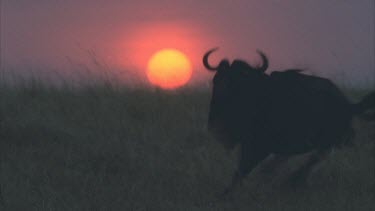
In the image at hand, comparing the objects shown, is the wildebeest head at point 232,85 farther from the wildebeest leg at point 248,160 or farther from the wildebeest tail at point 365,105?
the wildebeest tail at point 365,105

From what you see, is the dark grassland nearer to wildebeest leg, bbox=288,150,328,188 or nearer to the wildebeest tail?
wildebeest leg, bbox=288,150,328,188

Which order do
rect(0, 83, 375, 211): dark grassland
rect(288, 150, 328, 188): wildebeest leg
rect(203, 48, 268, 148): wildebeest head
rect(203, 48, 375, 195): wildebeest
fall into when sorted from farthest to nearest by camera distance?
rect(203, 48, 268, 148): wildebeest head, rect(288, 150, 328, 188): wildebeest leg, rect(203, 48, 375, 195): wildebeest, rect(0, 83, 375, 211): dark grassland

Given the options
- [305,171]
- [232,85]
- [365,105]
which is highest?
[232,85]

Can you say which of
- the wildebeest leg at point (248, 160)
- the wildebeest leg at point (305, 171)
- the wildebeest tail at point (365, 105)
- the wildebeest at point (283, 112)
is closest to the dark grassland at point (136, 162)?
the wildebeest leg at point (305, 171)

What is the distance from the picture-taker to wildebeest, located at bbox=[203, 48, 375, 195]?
842cm

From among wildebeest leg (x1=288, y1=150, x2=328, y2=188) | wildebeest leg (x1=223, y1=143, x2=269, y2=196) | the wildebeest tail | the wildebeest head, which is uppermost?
the wildebeest head

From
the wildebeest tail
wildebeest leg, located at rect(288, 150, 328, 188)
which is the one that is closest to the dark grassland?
wildebeest leg, located at rect(288, 150, 328, 188)

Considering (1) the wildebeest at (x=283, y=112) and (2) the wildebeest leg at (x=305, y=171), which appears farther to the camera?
(2) the wildebeest leg at (x=305, y=171)

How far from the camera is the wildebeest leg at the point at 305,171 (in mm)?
8602

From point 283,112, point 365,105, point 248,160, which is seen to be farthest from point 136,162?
point 365,105

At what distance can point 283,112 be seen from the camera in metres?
8.50

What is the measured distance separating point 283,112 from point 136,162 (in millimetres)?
1806

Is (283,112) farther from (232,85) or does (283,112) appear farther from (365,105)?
(365,105)

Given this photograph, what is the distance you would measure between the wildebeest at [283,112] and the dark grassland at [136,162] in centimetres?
43
